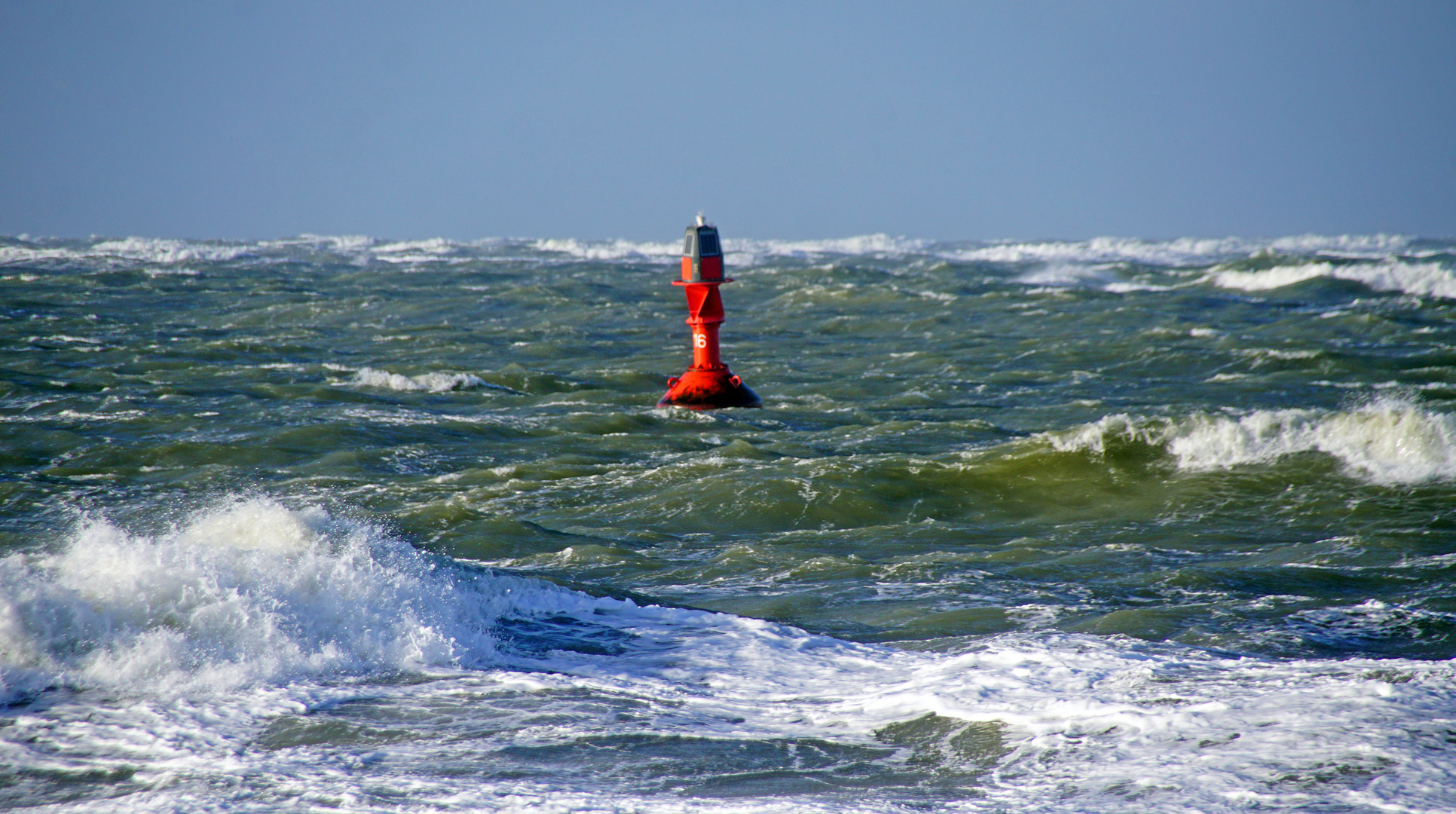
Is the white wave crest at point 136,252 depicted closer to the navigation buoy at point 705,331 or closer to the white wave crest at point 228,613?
the navigation buoy at point 705,331

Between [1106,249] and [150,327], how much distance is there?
46894mm

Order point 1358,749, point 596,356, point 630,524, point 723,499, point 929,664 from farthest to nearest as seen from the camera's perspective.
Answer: point 596,356 < point 723,499 < point 630,524 < point 929,664 < point 1358,749

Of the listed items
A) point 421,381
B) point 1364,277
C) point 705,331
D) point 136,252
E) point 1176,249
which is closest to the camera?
point 705,331

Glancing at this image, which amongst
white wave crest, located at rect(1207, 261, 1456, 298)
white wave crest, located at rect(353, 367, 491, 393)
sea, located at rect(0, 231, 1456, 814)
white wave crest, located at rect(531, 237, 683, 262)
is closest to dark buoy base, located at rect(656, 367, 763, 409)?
sea, located at rect(0, 231, 1456, 814)

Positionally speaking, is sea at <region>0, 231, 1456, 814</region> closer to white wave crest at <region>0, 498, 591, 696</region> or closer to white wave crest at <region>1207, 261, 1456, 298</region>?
white wave crest at <region>0, 498, 591, 696</region>

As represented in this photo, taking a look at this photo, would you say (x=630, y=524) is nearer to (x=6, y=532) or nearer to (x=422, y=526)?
(x=422, y=526)

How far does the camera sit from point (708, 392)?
11.6 metres

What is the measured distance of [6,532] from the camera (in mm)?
6844

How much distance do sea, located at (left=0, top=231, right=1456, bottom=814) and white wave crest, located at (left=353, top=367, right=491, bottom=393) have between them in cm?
10

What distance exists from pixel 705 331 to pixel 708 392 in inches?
26.8

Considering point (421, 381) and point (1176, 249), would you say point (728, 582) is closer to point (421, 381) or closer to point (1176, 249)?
point (421, 381)

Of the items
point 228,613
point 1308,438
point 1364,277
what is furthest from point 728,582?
point 1364,277

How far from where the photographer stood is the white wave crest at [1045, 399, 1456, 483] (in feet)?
26.8

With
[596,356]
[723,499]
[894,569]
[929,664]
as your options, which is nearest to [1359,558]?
[894,569]
